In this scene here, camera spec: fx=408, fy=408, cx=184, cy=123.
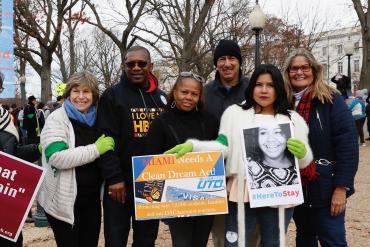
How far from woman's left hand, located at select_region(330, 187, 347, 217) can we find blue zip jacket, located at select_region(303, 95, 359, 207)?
0.04 meters

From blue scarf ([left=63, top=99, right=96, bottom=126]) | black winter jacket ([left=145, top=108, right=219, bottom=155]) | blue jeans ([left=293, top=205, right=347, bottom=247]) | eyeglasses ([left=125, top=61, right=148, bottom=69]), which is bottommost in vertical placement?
blue jeans ([left=293, top=205, right=347, bottom=247])

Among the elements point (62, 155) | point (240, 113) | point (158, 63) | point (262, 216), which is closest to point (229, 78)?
point (240, 113)

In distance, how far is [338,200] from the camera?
3146mm

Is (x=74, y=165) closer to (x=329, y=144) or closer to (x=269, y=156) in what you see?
(x=269, y=156)

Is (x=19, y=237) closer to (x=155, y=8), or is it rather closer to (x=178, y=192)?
(x=178, y=192)

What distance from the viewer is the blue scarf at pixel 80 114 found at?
3.30 meters

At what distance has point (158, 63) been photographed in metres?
24.0

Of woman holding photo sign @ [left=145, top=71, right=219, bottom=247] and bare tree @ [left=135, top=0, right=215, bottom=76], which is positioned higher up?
bare tree @ [left=135, top=0, right=215, bottom=76]

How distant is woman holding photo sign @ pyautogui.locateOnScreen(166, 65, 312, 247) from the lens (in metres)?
3.04

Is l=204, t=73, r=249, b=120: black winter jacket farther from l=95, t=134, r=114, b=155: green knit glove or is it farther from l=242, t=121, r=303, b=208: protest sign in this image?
l=95, t=134, r=114, b=155: green knit glove

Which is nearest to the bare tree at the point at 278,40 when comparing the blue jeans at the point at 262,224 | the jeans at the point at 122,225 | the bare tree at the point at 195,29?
the bare tree at the point at 195,29

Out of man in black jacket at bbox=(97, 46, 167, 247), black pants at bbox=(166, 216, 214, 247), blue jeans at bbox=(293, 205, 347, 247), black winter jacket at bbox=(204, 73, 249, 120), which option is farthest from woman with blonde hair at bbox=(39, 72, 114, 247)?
blue jeans at bbox=(293, 205, 347, 247)

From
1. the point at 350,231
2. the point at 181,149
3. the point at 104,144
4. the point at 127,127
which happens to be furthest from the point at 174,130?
the point at 350,231

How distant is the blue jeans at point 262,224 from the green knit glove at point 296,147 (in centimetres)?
45
